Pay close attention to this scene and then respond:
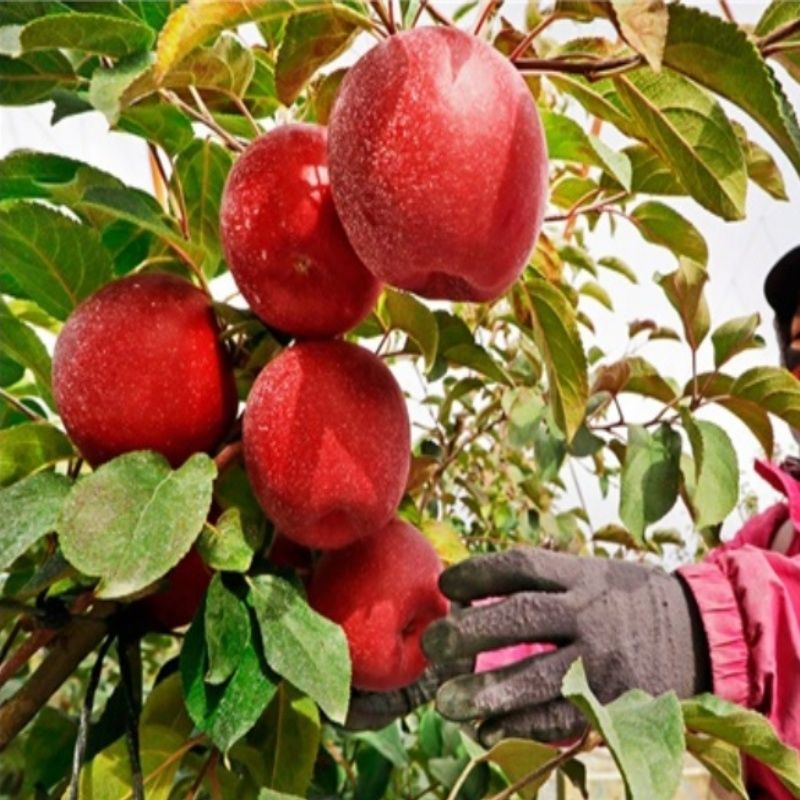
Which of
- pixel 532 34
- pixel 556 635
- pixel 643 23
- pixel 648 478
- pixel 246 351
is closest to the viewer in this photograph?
pixel 643 23

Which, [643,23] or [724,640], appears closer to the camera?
[643,23]

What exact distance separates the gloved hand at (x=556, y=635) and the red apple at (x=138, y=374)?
0.21 metres

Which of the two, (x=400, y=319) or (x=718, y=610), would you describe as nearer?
(x=400, y=319)

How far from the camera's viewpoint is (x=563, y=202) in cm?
80

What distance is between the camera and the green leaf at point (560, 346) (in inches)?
23.4

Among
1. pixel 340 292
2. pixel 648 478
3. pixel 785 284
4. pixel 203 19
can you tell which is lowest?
pixel 785 284

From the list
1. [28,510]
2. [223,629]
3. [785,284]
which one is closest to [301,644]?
[223,629]

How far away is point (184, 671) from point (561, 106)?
1217 mm

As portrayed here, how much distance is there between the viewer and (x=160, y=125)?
0.59 m

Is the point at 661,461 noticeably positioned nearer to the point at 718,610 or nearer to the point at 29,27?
the point at 718,610

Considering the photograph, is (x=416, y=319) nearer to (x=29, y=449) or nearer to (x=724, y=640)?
(x=29, y=449)

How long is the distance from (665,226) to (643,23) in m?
0.37

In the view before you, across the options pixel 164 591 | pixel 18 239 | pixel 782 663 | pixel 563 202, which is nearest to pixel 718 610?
pixel 782 663

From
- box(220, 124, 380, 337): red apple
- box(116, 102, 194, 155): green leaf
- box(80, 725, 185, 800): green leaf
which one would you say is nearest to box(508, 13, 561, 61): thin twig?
box(220, 124, 380, 337): red apple
